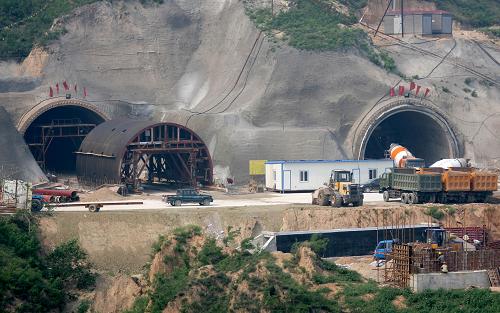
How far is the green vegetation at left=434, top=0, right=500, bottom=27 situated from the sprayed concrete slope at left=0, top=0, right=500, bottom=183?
12.4 m

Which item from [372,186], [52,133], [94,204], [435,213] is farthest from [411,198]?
[52,133]

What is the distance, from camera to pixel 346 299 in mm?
47062

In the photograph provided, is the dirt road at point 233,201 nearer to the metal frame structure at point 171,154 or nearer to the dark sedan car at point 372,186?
the dark sedan car at point 372,186

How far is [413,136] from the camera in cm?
9094

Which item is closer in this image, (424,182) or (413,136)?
(424,182)

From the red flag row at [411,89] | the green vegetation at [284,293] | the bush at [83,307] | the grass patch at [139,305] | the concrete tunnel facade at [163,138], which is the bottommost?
the bush at [83,307]

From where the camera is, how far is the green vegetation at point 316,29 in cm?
9081

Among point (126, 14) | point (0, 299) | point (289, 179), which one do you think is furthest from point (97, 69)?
point (0, 299)

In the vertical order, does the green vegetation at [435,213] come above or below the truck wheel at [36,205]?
below

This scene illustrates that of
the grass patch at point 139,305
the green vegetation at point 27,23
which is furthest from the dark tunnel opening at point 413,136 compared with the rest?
the grass patch at point 139,305

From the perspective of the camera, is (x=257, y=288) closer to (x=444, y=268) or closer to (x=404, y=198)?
(x=444, y=268)

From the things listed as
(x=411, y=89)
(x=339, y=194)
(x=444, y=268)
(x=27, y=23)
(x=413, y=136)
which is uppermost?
(x=27, y=23)

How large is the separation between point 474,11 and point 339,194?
2130 inches

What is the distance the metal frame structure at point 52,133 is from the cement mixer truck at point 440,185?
26125mm
